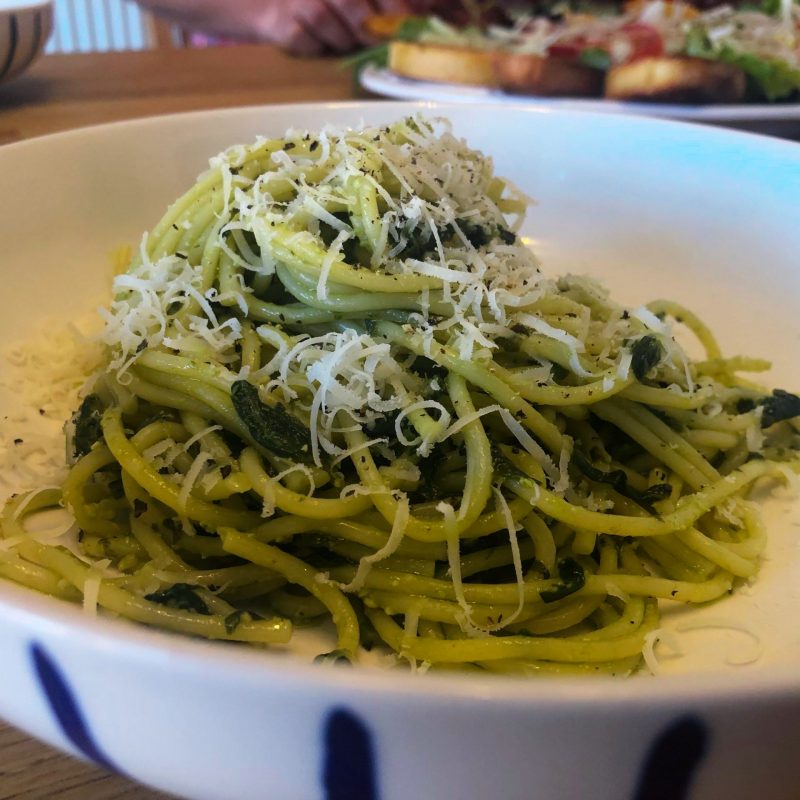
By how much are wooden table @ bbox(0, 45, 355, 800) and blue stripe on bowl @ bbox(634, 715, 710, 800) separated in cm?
246

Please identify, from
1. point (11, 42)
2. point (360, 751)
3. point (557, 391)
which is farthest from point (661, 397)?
point (11, 42)

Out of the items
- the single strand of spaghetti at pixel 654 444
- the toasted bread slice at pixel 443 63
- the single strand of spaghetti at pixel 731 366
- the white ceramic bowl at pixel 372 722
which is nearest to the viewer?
the white ceramic bowl at pixel 372 722

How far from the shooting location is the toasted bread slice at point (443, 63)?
2.74 meters

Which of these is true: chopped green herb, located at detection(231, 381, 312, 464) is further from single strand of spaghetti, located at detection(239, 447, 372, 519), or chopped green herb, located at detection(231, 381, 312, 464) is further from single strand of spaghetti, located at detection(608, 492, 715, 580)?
single strand of spaghetti, located at detection(608, 492, 715, 580)

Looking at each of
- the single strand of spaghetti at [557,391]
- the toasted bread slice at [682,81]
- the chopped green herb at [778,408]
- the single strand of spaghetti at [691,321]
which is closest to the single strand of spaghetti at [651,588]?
the single strand of spaghetti at [557,391]

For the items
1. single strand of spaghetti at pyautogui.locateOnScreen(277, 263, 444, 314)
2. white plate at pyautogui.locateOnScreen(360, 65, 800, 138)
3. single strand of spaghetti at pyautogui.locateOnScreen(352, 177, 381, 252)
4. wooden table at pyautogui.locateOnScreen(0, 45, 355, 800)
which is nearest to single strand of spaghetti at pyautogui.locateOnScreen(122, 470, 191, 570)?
single strand of spaghetti at pyautogui.locateOnScreen(277, 263, 444, 314)

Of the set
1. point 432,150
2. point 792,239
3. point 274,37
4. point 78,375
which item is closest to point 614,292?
point 792,239

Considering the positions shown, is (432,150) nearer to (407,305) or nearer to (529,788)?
(407,305)

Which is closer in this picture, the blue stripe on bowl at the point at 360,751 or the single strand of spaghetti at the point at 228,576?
the blue stripe on bowl at the point at 360,751

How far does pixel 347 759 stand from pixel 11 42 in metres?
2.78

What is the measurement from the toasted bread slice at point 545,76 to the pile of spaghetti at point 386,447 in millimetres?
1538

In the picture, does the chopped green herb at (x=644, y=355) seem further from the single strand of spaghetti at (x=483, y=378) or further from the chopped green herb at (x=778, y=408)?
the chopped green herb at (x=778, y=408)

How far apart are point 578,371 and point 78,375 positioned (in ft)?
2.62

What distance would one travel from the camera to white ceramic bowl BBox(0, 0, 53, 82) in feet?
8.59
